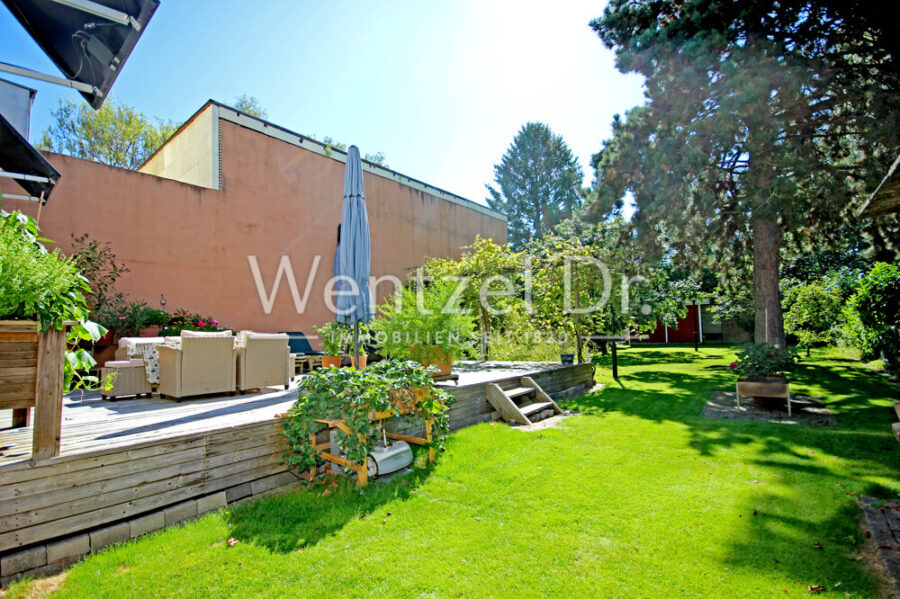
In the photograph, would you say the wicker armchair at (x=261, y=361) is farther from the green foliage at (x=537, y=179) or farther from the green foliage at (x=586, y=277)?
the green foliage at (x=537, y=179)

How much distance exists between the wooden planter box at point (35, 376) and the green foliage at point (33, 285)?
3.0 inches

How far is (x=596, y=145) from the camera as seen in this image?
11938mm

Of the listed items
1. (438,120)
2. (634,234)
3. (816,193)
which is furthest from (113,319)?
(816,193)

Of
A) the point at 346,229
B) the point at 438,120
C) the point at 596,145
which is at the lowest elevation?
the point at 346,229

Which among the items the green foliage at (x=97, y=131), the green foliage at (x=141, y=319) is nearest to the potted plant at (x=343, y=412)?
the green foliage at (x=141, y=319)

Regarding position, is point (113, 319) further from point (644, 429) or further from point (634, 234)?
point (634, 234)

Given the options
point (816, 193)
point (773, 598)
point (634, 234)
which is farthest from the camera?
point (634, 234)

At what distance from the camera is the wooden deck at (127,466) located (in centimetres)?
220

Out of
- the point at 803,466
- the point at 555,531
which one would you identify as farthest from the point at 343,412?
the point at 803,466

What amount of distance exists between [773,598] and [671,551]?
0.48m

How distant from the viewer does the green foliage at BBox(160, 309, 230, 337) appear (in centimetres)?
758

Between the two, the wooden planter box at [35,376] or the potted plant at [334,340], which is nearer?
the wooden planter box at [35,376]

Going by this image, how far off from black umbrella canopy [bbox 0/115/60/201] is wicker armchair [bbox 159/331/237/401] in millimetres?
2632

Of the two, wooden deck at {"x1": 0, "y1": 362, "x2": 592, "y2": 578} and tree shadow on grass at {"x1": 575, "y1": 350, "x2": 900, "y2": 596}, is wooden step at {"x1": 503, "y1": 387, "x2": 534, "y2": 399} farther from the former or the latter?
wooden deck at {"x1": 0, "y1": 362, "x2": 592, "y2": 578}
